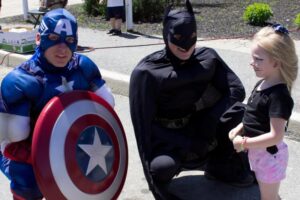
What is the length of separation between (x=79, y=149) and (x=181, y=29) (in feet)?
3.39

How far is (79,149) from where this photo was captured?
2.88 metres

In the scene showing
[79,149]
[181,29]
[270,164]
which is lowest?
[270,164]

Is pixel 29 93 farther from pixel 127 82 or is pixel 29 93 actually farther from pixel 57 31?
pixel 127 82

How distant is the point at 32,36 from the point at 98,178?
5254mm

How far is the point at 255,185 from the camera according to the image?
3.78 m

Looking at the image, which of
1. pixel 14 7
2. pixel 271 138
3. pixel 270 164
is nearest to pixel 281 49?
pixel 271 138

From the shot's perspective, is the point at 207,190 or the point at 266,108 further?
the point at 207,190

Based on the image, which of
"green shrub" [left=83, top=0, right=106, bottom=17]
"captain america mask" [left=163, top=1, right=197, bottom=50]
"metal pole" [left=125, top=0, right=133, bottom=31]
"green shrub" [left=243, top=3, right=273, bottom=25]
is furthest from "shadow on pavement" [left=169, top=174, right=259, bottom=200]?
"green shrub" [left=83, top=0, right=106, bottom=17]

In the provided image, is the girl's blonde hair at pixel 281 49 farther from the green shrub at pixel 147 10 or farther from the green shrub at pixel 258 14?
the green shrub at pixel 147 10

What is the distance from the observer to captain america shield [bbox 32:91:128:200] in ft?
9.03

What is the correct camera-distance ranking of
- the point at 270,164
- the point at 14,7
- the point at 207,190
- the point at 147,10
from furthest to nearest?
the point at 14,7 → the point at 147,10 → the point at 207,190 → the point at 270,164

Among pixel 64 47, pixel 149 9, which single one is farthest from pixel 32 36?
pixel 64 47

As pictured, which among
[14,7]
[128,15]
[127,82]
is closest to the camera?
[127,82]

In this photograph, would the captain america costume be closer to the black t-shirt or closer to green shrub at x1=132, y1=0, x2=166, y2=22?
the black t-shirt
